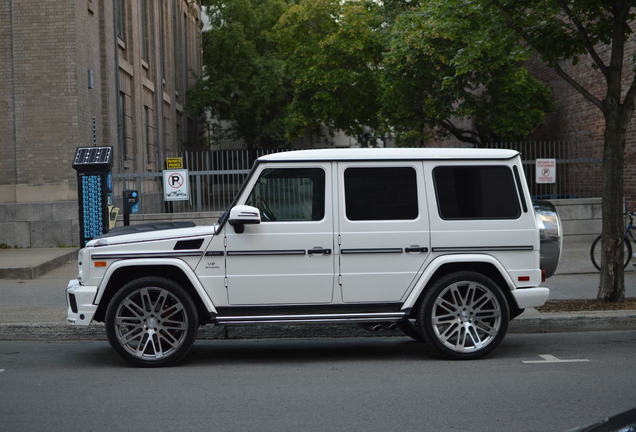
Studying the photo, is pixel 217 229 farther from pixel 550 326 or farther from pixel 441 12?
pixel 441 12

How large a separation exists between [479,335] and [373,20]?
28100 mm

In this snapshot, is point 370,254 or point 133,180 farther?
point 133,180

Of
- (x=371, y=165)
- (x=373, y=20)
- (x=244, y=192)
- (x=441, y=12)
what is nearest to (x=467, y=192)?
(x=371, y=165)

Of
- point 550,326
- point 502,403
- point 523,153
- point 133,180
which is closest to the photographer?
point 502,403

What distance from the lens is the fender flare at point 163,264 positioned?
7562 millimetres

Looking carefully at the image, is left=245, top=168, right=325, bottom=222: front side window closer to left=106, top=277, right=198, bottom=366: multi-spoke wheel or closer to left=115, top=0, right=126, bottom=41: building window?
left=106, top=277, right=198, bottom=366: multi-spoke wheel

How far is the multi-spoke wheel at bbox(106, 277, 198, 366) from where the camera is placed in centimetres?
759

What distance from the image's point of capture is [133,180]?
67.4 ft

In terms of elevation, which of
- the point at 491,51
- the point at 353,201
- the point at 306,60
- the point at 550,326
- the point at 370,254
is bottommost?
the point at 550,326

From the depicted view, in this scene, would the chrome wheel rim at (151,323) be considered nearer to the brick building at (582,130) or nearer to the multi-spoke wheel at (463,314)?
the multi-spoke wheel at (463,314)

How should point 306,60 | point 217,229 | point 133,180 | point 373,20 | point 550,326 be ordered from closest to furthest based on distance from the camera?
point 217,229 < point 550,326 < point 133,180 < point 373,20 < point 306,60

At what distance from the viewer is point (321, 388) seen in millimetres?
6789

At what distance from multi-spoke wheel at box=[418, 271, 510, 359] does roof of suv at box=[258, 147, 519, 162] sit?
3.64ft

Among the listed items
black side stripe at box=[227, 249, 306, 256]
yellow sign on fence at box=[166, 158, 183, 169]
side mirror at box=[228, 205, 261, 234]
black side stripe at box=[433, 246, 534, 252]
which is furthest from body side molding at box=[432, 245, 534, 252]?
yellow sign on fence at box=[166, 158, 183, 169]
